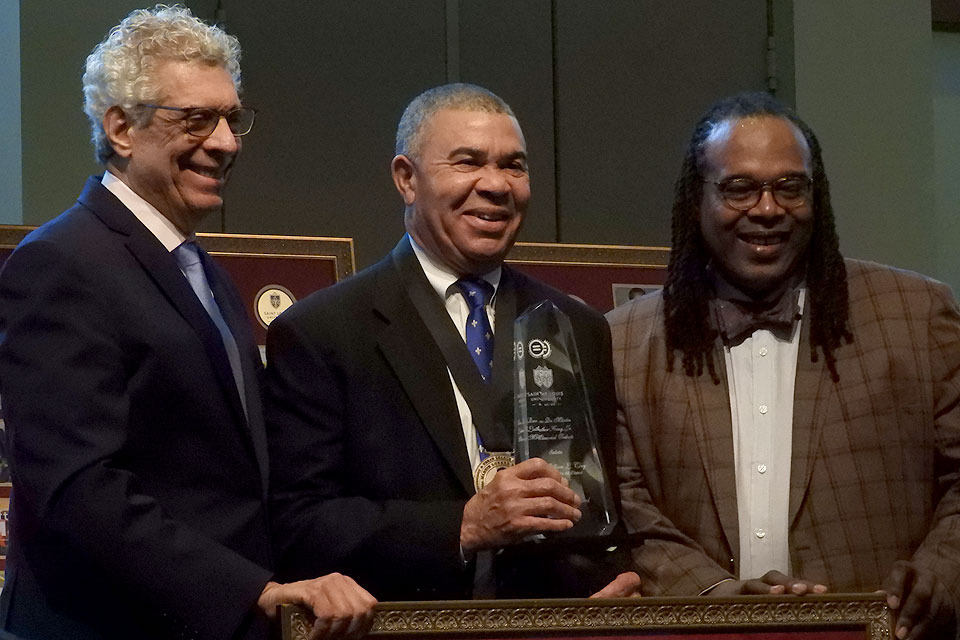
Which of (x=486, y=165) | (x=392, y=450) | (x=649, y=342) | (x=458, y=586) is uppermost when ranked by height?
(x=486, y=165)

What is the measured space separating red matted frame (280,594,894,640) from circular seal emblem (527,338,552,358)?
1.39 ft

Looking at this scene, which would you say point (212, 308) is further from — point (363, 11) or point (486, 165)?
point (363, 11)

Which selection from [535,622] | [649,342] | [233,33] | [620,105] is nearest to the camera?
[535,622]

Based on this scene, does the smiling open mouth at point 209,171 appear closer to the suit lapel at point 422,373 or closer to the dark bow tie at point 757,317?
the suit lapel at point 422,373

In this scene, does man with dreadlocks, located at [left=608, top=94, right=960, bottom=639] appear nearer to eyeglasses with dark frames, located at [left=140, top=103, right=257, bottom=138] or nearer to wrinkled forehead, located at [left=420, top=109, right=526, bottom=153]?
wrinkled forehead, located at [left=420, top=109, right=526, bottom=153]

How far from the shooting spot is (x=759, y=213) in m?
2.67

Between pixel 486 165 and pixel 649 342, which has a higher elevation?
pixel 486 165

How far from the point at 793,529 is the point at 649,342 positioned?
0.48 m

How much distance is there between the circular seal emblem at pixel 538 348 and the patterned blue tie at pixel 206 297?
523 millimetres

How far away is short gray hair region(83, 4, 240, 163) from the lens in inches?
96.2

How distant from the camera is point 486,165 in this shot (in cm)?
264

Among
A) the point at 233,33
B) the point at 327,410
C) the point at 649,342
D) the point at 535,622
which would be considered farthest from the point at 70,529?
the point at 233,33

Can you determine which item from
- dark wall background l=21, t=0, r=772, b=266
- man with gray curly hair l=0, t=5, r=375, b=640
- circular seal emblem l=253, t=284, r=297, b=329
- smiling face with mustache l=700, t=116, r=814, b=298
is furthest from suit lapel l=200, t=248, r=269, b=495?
dark wall background l=21, t=0, r=772, b=266

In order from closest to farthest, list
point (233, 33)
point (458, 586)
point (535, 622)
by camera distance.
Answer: point (535, 622) < point (458, 586) < point (233, 33)
